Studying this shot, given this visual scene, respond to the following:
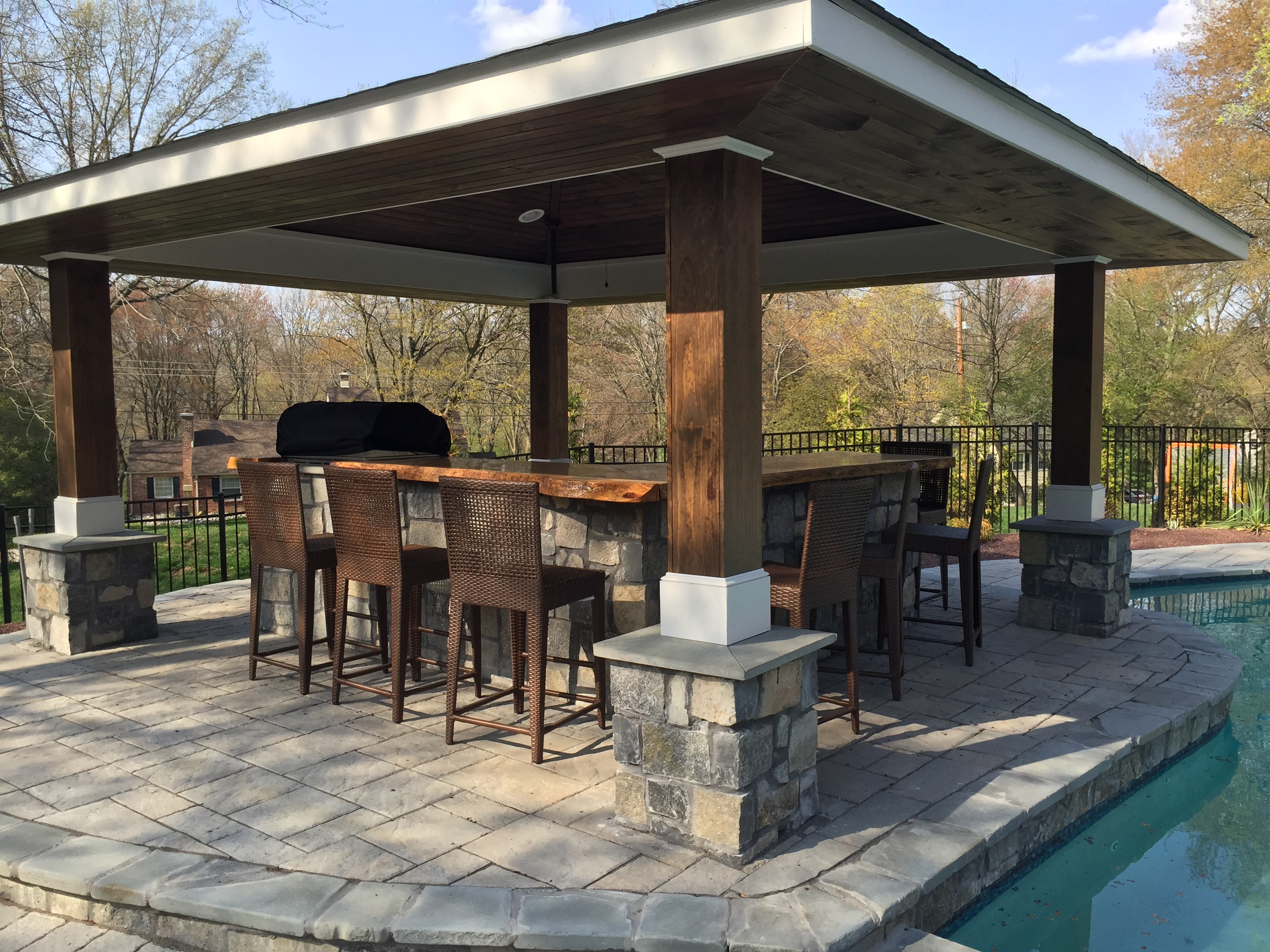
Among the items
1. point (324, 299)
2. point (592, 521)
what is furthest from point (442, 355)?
point (592, 521)

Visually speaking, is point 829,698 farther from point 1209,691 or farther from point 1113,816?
point 1209,691

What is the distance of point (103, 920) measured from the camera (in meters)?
2.82

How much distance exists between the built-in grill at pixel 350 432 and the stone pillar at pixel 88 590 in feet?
3.65

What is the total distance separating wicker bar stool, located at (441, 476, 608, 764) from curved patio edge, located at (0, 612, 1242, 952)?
43.4 inches

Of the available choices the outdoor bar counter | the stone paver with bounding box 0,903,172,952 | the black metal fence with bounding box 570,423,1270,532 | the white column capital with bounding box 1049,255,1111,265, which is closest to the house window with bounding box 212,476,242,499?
the black metal fence with bounding box 570,423,1270,532

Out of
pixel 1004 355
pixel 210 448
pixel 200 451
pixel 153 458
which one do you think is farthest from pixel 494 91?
pixel 153 458

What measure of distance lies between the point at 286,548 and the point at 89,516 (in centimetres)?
192

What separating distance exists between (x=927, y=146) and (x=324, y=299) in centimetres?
1587

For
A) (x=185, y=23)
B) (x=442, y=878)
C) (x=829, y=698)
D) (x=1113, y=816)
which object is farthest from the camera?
(x=185, y=23)

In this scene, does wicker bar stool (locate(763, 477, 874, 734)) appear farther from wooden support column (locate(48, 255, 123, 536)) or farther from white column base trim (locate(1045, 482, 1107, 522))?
wooden support column (locate(48, 255, 123, 536))

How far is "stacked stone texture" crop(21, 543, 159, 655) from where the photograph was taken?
18.2ft

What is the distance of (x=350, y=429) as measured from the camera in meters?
5.84

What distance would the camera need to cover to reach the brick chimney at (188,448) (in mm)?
26328

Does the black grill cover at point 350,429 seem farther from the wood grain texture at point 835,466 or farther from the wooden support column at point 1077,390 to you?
the wooden support column at point 1077,390
